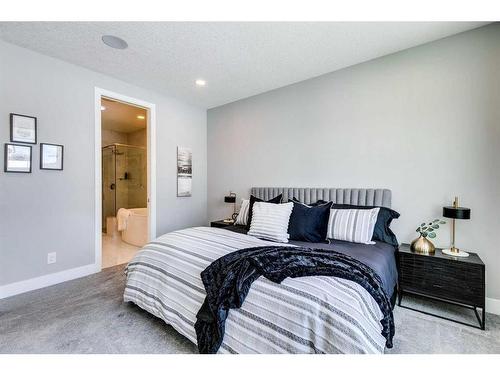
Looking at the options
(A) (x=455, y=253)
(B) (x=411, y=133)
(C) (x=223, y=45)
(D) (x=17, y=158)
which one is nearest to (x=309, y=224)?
(A) (x=455, y=253)

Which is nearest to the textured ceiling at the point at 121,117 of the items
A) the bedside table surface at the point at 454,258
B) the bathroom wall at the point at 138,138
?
the bathroom wall at the point at 138,138

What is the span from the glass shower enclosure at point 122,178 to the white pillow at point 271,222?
3.93 meters

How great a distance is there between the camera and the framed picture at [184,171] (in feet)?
13.3

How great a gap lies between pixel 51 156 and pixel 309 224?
3.00m

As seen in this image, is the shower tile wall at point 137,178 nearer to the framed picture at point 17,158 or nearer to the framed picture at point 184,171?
the framed picture at point 184,171

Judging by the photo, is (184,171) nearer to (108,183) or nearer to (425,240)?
(108,183)

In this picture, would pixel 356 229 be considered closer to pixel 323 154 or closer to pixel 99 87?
pixel 323 154

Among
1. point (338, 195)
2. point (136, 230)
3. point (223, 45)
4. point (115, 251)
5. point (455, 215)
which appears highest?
point (223, 45)

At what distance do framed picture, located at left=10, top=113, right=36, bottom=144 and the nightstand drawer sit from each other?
158 inches

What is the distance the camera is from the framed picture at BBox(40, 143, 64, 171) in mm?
2602

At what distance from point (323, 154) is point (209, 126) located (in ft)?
7.72

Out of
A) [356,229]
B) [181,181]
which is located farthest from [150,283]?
[181,181]

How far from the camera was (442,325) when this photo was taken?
193 cm

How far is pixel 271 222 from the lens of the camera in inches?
101
